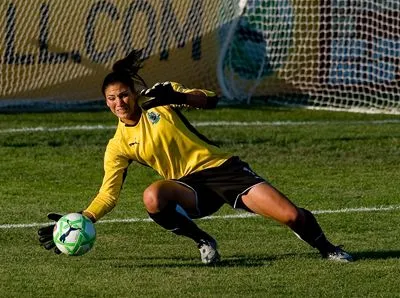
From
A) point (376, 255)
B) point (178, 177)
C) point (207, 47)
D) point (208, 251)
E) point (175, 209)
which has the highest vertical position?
point (178, 177)

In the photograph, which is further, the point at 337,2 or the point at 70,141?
the point at 337,2

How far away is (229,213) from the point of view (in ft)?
34.9

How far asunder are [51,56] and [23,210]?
24.8ft

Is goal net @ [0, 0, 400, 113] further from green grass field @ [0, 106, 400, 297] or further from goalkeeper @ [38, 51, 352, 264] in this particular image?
goalkeeper @ [38, 51, 352, 264]

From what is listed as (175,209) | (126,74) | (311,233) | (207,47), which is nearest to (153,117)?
(126,74)

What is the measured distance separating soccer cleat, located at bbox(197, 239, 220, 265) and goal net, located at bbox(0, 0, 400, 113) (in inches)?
381

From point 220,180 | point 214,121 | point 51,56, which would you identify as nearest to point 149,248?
point 220,180

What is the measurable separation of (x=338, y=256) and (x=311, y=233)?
24 cm

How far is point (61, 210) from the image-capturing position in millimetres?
10781

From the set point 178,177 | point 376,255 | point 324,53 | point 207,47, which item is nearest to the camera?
point 178,177

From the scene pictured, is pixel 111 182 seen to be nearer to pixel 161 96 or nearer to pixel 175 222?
pixel 175 222

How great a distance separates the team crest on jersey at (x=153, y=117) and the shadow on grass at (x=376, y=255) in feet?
5.40

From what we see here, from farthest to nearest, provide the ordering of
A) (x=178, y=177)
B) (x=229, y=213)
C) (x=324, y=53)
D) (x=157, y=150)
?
1. (x=324, y=53)
2. (x=229, y=213)
3. (x=178, y=177)
4. (x=157, y=150)

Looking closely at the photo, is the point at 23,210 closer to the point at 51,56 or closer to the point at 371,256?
the point at 371,256
